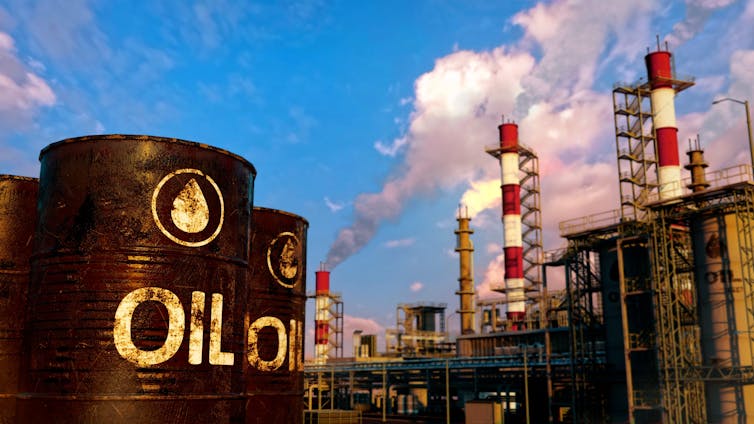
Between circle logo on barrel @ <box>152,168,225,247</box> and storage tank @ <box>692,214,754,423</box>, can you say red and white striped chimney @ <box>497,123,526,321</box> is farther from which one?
circle logo on barrel @ <box>152,168,225,247</box>

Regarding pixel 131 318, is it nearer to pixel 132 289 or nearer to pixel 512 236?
pixel 132 289

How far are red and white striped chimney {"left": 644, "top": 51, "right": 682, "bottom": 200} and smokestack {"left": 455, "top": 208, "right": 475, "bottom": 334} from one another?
94.9ft

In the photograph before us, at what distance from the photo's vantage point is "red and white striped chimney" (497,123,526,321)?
67.9 metres

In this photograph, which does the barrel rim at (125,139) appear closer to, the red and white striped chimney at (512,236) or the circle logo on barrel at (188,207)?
the circle logo on barrel at (188,207)

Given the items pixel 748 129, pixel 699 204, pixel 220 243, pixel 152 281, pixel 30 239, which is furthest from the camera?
pixel 699 204

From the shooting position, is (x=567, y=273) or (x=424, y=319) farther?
(x=424, y=319)

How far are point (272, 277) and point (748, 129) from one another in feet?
81.2

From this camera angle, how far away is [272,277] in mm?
17734

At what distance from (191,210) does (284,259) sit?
5.83 metres

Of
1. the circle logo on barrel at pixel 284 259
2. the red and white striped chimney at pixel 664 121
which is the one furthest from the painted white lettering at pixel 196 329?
the red and white striped chimney at pixel 664 121

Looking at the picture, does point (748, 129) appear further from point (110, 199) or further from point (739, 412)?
point (110, 199)

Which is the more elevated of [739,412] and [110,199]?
[110,199]

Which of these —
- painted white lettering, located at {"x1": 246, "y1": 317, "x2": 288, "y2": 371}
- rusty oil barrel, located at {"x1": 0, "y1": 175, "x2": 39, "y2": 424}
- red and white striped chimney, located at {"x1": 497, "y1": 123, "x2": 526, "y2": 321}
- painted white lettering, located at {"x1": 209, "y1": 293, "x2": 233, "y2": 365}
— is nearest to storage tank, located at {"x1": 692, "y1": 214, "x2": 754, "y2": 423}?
painted white lettering, located at {"x1": 246, "y1": 317, "x2": 288, "y2": 371}

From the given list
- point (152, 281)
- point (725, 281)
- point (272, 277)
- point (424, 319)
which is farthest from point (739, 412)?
point (424, 319)
